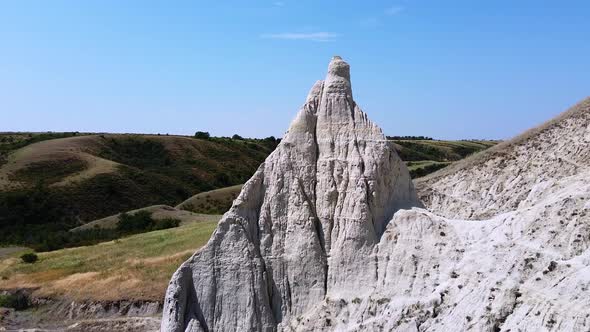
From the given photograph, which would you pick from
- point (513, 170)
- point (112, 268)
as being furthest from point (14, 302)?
point (513, 170)

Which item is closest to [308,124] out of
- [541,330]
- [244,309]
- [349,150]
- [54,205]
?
[349,150]

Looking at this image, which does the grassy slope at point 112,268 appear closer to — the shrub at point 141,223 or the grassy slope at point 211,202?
the shrub at point 141,223

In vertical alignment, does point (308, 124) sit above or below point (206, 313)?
above

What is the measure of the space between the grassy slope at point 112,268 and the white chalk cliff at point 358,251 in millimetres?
18133

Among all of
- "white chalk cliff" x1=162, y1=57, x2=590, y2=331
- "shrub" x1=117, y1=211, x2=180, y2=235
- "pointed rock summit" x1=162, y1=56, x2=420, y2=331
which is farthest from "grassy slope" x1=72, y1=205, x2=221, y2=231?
"white chalk cliff" x1=162, y1=57, x2=590, y2=331

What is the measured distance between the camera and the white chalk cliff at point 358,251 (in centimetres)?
1501

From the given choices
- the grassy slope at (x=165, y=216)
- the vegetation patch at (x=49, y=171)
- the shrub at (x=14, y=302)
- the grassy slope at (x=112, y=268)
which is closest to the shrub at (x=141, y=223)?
the grassy slope at (x=165, y=216)

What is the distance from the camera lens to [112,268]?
41.7 metres

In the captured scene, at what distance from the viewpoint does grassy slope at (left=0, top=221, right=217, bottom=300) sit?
1474 inches

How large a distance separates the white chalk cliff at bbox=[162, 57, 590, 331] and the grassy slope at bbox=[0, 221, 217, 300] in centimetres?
1813

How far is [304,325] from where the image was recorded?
1822cm

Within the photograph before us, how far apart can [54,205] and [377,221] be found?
78418mm

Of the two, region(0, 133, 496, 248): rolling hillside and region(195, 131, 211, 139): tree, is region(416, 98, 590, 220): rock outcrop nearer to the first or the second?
region(0, 133, 496, 248): rolling hillside

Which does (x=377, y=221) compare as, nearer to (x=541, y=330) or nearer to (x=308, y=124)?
(x=308, y=124)
